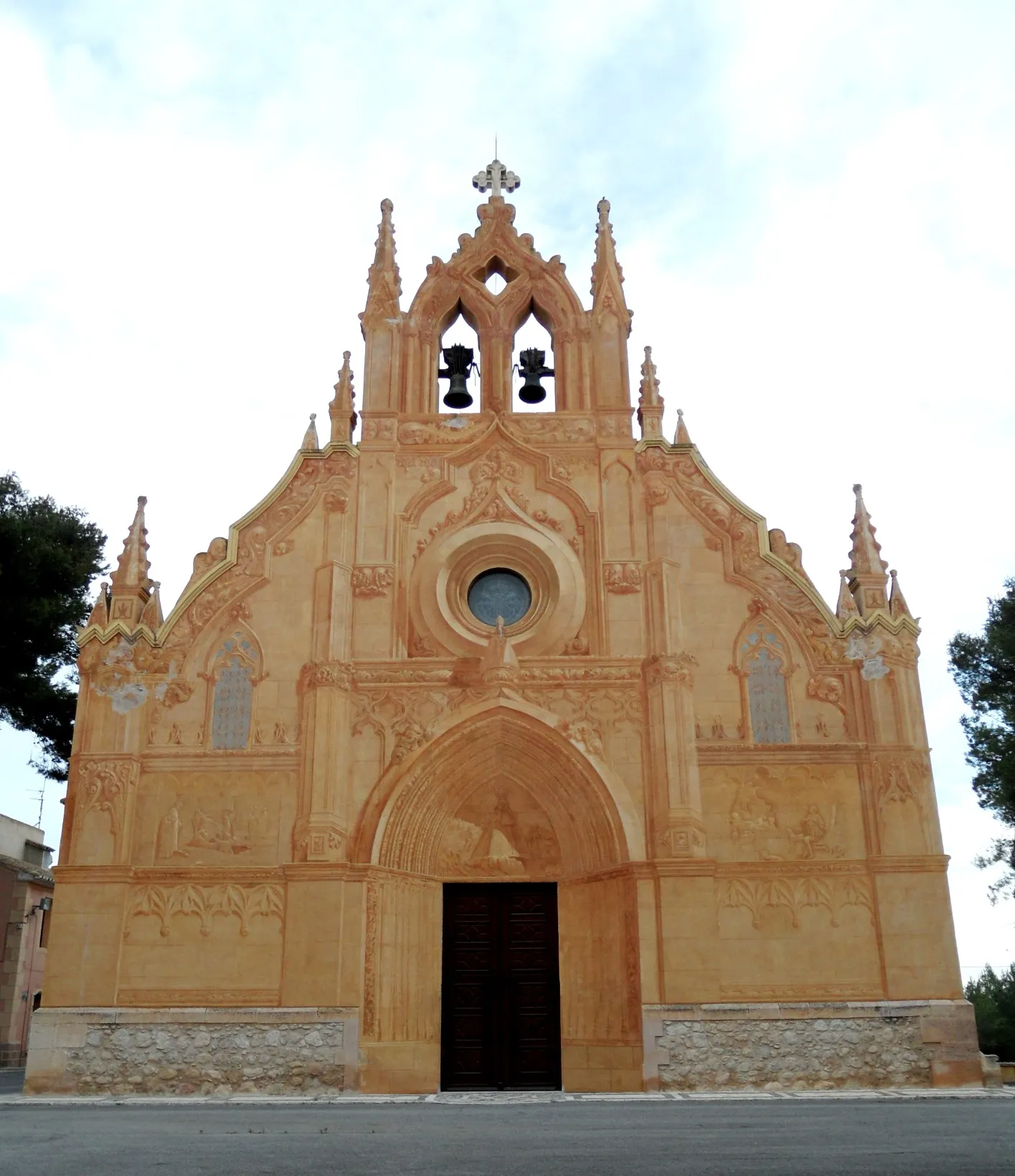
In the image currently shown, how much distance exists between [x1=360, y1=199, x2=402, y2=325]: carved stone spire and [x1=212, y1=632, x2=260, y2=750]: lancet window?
6.92m

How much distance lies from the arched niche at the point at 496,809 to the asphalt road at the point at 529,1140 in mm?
5178

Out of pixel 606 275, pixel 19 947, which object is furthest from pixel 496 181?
pixel 19 947

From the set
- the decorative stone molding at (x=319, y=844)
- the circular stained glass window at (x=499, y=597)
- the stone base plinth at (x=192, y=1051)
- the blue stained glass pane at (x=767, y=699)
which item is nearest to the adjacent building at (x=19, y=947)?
the stone base plinth at (x=192, y=1051)

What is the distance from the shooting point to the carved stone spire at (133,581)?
2047 cm

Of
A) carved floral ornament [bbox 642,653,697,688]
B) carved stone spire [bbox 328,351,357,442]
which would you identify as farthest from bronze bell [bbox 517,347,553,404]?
carved floral ornament [bbox 642,653,697,688]

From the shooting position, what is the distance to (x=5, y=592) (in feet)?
86.7

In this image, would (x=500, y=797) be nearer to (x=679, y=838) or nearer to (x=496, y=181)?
(x=679, y=838)

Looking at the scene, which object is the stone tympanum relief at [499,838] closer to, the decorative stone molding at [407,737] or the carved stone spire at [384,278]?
the decorative stone molding at [407,737]

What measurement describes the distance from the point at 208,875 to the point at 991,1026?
23849 mm

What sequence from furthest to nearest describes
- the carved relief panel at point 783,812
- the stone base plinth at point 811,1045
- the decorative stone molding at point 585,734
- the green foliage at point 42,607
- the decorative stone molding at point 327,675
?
the green foliage at point 42,607 → the decorative stone molding at point 327,675 → the decorative stone molding at point 585,734 → the carved relief panel at point 783,812 → the stone base plinth at point 811,1045

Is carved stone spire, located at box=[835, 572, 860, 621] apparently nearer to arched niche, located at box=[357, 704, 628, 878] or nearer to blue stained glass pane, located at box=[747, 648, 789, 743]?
blue stained glass pane, located at box=[747, 648, 789, 743]

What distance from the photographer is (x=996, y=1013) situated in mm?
34812

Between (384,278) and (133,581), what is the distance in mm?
7727

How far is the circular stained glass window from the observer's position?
20953mm
